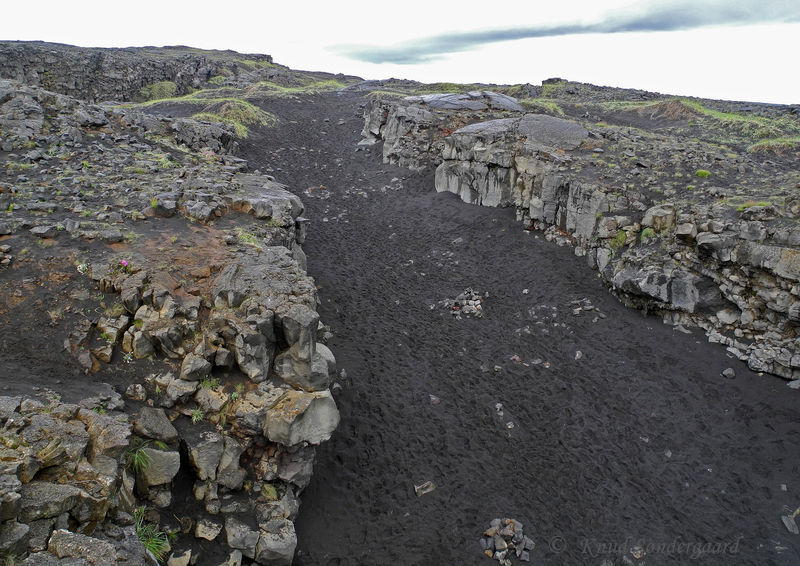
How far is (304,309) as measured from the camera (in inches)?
364

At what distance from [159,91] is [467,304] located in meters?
40.6

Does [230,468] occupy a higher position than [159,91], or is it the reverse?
[159,91]

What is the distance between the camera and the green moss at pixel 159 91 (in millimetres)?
41125

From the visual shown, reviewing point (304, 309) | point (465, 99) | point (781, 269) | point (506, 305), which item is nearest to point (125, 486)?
point (304, 309)

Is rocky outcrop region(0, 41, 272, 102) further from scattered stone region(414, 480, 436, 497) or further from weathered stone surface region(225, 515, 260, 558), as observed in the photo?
scattered stone region(414, 480, 436, 497)

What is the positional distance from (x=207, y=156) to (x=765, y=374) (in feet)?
71.3

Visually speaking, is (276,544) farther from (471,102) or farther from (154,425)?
(471,102)

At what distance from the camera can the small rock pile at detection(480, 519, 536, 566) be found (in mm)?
8594

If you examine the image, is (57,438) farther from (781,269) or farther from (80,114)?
(80,114)

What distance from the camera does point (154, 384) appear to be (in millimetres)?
8336

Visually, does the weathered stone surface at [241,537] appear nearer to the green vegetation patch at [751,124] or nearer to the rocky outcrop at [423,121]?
the rocky outcrop at [423,121]

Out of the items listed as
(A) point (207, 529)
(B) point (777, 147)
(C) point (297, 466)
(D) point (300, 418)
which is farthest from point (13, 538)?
(B) point (777, 147)

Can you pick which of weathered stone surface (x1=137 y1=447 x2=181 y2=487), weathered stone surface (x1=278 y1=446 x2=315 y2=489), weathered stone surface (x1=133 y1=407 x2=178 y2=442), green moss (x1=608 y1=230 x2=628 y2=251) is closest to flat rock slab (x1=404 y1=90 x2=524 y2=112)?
green moss (x1=608 y1=230 x2=628 y2=251)

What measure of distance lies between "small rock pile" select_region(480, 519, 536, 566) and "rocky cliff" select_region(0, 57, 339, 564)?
12.5 feet
